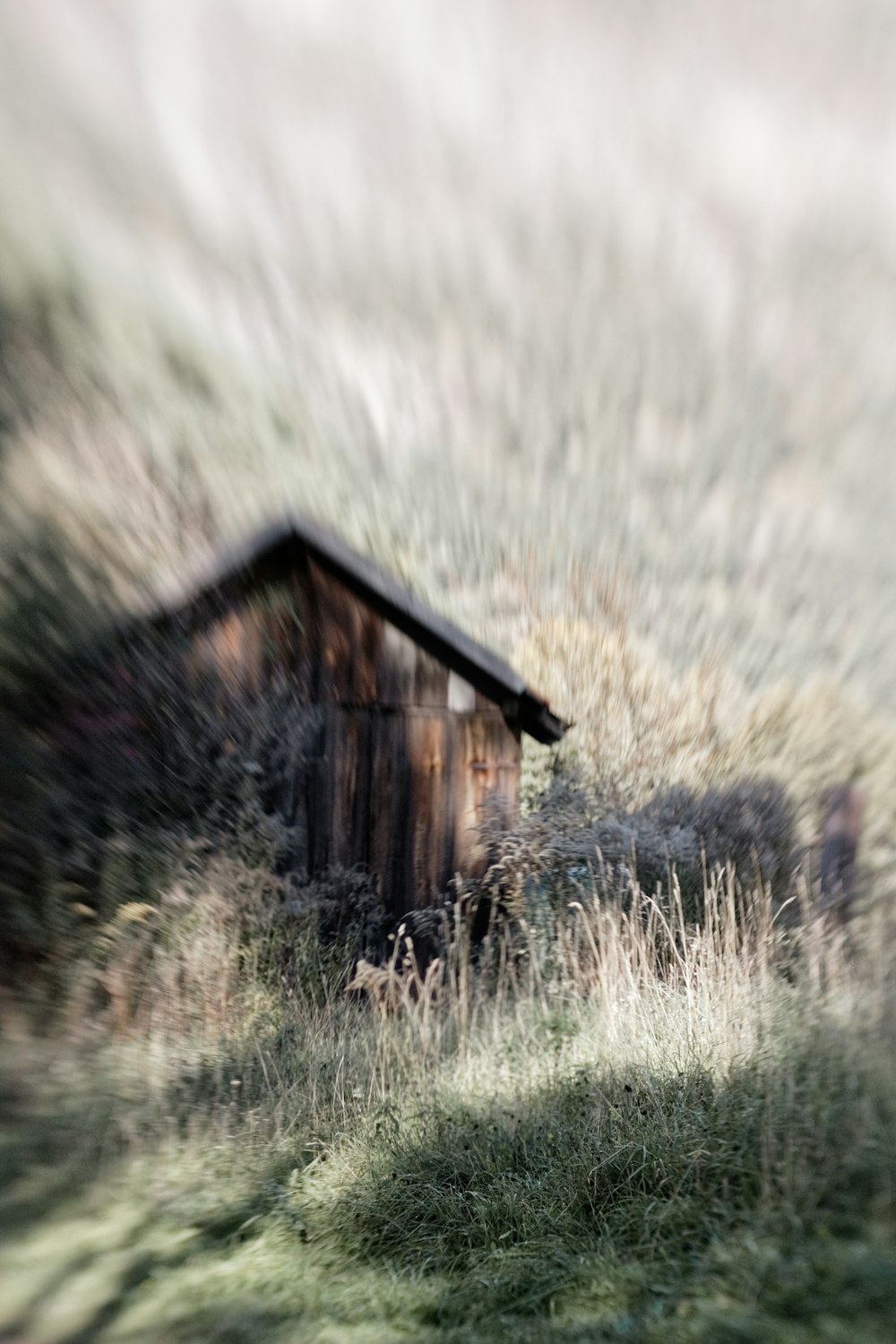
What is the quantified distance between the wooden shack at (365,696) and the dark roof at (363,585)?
0.01m

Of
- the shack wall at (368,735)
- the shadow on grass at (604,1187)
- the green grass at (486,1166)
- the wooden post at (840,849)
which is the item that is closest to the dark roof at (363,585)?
the shack wall at (368,735)

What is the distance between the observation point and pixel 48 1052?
5699 mm

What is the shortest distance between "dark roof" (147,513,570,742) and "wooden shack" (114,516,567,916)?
1cm

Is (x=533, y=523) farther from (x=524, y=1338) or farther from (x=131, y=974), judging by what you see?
(x=524, y=1338)

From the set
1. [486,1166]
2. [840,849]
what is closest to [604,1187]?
[486,1166]

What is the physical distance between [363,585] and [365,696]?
3.61ft

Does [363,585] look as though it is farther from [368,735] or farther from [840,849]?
[840,849]

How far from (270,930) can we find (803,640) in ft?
30.0

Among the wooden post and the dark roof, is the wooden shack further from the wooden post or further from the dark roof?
the wooden post

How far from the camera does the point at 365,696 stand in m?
9.01

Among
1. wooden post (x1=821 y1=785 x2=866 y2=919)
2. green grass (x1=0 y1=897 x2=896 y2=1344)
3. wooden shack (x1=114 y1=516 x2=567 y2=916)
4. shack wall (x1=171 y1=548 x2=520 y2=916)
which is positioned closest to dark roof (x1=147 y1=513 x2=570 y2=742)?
wooden shack (x1=114 y1=516 x2=567 y2=916)

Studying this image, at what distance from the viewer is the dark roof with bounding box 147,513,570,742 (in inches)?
340

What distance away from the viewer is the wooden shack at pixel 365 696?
860 cm

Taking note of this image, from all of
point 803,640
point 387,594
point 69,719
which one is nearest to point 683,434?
point 803,640
